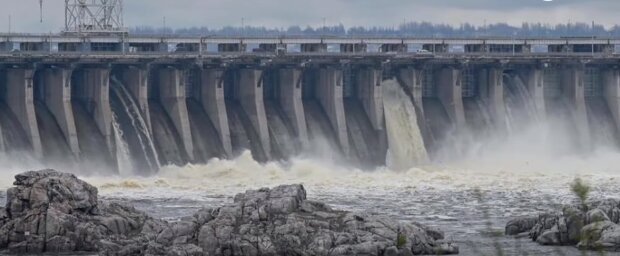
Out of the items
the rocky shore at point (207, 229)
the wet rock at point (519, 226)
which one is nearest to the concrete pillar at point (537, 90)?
the wet rock at point (519, 226)

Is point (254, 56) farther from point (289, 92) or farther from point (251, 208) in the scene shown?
point (251, 208)

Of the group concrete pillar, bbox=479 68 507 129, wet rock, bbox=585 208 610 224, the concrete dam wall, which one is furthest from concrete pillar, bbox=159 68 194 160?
wet rock, bbox=585 208 610 224

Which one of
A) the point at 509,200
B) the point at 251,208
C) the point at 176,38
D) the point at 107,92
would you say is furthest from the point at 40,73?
the point at 251,208

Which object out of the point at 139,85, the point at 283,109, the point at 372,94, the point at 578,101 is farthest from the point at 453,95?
the point at 139,85

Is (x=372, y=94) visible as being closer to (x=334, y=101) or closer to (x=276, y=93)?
(x=334, y=101)

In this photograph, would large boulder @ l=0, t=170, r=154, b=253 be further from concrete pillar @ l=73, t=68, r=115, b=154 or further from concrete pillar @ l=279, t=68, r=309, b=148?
concrete pillar @ l=279, t=68, r=309, b=148

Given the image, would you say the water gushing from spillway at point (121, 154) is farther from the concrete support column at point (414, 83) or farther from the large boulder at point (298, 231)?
the large boulder at point (298, 231)
